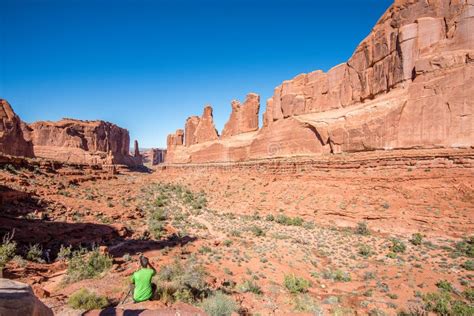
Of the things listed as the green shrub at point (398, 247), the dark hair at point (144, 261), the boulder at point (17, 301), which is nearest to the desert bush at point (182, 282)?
the dark hair at point (144, 261)

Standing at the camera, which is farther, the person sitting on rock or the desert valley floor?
the desert valley floor

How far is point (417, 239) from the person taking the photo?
1344 cm

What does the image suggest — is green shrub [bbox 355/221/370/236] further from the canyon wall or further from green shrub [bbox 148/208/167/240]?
green shrub [bbox 148/208/167/240]

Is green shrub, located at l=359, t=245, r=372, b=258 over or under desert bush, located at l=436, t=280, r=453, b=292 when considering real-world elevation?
under

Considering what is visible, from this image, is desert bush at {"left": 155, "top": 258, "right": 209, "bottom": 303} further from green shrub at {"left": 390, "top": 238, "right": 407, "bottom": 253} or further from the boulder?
green shrub at {"left": 390, "top": 238, "right": 407, "bottom": 253}

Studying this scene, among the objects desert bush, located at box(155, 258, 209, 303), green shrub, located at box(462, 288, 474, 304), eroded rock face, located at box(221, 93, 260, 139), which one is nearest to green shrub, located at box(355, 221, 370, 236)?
green shrub, located at box(462, 288, 474, 304)

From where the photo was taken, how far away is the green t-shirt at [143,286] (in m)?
5.07

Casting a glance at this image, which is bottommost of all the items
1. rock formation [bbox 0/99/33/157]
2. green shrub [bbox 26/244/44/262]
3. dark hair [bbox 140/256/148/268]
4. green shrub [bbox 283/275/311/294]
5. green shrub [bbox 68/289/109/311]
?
green shrub [bbox 283/275/311/294]

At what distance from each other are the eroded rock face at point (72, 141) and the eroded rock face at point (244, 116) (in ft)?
129

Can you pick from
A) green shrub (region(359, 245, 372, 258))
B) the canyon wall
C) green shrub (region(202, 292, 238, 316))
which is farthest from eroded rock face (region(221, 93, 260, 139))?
green shrub (region(202, 292, 238, 316))

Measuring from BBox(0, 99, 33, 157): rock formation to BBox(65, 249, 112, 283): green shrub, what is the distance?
45.2 m

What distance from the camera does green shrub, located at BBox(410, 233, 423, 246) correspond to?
43.6ft

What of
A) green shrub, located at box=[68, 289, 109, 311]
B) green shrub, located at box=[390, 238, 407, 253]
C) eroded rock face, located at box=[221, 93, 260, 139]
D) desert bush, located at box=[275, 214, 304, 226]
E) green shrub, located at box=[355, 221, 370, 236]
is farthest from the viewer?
eroded rock face, located at box=[221, 93, 260, 139]

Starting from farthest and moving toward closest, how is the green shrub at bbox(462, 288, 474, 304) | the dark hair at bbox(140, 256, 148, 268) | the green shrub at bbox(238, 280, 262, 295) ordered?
the green shrub at bbox(238, 280, 262, 295) < the green shrub at bbox(462, 288, 474, 304) < the dark hair at bbox(140, 256, 148, 268)
